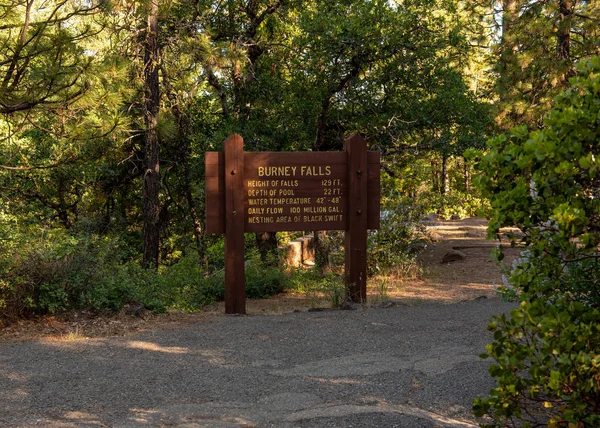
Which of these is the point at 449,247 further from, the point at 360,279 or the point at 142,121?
the point at 142,121

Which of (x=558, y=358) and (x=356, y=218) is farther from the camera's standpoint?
(x=356, y=218)

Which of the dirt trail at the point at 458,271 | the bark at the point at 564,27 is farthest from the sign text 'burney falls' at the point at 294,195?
the bark at the point at 564,27

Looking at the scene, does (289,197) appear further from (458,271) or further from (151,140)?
(458,271)

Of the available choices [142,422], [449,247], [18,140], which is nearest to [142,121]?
[18,140]

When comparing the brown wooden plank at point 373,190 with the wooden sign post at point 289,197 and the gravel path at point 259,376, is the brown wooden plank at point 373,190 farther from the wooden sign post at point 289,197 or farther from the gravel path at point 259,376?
the gravel path at point 259,376

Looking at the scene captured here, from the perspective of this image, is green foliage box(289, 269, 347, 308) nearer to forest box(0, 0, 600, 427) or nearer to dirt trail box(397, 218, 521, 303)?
forest box(0, 0, 600, 427)

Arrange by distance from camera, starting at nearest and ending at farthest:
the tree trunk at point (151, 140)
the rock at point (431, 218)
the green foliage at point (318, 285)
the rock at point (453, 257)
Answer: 1. the green foliage at point (318, 285)
2. the tree trunk at point (151, 140)
3. the rock at point (453, 257)
4. the rock at point (431, 218)

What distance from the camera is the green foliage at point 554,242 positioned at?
3.22 meters

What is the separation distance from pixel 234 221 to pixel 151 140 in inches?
169

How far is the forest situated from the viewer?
7.98 meters

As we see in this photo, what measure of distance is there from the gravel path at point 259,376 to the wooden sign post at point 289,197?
1576 millimetres

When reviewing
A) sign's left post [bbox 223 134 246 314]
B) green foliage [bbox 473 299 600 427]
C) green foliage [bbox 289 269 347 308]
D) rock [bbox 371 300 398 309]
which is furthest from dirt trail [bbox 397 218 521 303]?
green foliage [bbox 473 299 600 427]

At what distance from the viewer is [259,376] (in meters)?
5.73

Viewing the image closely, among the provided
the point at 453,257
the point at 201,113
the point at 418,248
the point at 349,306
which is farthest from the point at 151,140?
the point at 453,257
